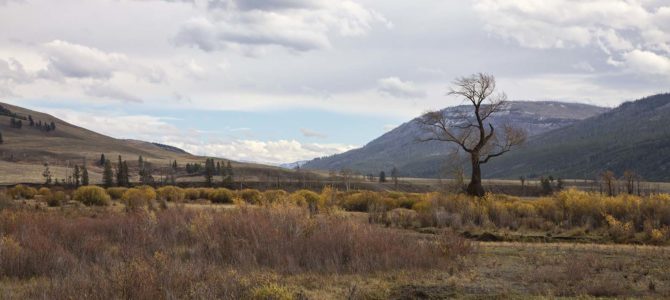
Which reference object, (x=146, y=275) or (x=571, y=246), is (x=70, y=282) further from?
(x=571, y=246)

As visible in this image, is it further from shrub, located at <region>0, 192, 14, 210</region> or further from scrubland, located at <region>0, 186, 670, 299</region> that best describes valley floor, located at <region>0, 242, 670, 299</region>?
shrub, located at <region>0, 192, 14, 210</region>

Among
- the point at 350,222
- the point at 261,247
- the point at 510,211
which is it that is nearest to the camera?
the point at 261,247

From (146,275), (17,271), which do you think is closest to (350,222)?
(146,275)

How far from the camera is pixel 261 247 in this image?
13.6 metres

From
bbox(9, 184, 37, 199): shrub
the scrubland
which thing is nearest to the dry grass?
the scrubland

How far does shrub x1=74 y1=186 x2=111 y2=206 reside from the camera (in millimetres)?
38406

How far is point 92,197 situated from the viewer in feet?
128

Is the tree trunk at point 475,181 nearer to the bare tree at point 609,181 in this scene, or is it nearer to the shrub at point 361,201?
the shrub at point 361,201

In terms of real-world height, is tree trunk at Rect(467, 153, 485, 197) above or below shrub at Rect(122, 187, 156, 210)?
above

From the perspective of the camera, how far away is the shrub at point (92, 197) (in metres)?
38.4

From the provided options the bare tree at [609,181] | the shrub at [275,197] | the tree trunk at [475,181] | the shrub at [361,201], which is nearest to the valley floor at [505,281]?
the shrub at [275,197]

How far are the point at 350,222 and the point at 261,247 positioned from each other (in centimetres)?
289

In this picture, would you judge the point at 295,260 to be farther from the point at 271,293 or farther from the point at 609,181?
the point at 609,181

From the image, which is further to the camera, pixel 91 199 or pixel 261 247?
pixel 91 199
